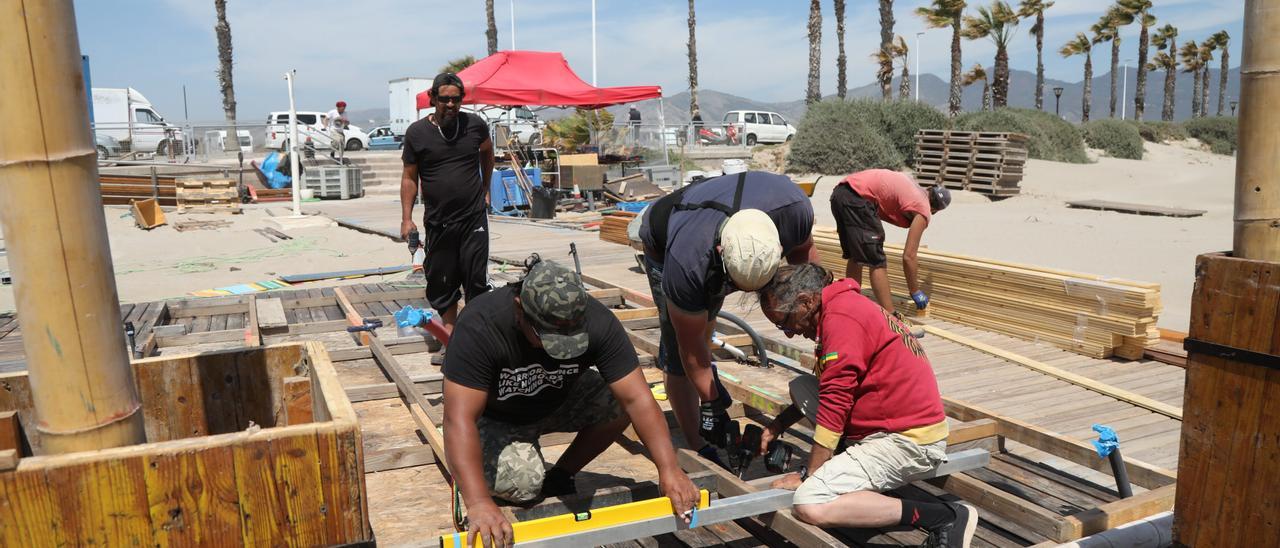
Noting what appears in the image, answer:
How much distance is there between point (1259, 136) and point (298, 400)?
2.79 m

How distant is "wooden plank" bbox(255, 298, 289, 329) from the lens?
656 centimetres

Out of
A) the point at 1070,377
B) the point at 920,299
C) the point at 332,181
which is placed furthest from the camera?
the point at 332,181

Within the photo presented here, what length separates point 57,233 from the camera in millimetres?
1930

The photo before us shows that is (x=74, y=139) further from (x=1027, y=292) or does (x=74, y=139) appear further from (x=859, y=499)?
(x=1027, y=292)

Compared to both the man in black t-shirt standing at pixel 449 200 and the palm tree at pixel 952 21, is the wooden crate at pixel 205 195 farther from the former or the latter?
the palm tree at pixel 952 21

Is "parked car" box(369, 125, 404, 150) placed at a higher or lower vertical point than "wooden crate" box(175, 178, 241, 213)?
higher

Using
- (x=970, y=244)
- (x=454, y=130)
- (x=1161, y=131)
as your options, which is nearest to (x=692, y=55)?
(x=1161, y=131)

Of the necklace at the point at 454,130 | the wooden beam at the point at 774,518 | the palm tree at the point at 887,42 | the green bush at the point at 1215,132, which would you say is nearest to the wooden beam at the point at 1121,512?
the wooden beam at the point at 774,518

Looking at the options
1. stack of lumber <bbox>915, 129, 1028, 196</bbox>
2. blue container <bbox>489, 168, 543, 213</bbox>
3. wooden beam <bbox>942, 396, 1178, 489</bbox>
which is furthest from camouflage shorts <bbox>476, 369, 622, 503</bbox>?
stack of lumber <bbox>915, 129, 1028, 196</bbox>

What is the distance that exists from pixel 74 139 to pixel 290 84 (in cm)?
1445

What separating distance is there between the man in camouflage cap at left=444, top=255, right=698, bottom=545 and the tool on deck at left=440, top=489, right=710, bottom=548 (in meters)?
0.06

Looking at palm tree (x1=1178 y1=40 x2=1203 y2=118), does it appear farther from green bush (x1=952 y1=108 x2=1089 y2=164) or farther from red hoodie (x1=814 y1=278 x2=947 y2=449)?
red hoodie (x1=814 y1=278 x2=947 y2=449)

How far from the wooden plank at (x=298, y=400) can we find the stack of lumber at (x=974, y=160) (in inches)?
758

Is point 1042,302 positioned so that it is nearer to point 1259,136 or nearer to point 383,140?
point 1259,136
